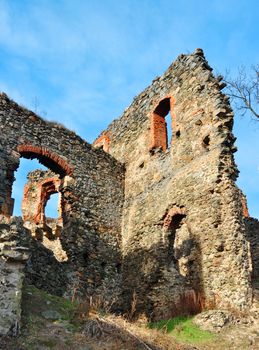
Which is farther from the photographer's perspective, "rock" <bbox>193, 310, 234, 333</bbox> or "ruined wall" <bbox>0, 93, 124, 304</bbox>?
"ruined wall" <bbox>0, 93, 124, 304</bbox>

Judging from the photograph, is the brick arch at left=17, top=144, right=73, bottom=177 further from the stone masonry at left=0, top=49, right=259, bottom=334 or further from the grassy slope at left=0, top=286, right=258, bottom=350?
the grassy slope at left=0, top=286, right=258, bottom=350

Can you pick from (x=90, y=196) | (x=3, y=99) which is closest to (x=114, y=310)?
(x=90, y=196)

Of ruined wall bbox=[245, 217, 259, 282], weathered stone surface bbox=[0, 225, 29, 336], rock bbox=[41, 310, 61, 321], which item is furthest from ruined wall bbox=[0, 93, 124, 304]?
ruined wall bbox=[245, 217, 259, 282]

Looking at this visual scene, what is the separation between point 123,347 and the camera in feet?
19.8

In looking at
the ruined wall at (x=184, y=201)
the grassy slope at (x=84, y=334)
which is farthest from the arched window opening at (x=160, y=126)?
the grassy slope at (x=84, y=334)

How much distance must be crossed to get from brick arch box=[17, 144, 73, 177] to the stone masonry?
0.03 metres

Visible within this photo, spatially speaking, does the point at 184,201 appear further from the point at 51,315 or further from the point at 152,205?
the point at 51,315

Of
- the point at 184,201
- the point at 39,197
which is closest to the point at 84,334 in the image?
the point at 184,201

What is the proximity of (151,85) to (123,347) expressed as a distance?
959 cm

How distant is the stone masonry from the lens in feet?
30.9

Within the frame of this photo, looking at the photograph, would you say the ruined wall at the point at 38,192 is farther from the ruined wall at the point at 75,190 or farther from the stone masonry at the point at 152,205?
the ruined wall at the point at 75,190

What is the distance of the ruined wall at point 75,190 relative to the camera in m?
10.6

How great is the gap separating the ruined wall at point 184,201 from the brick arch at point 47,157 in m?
2.37

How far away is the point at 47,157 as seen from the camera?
11.5 meters
